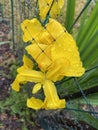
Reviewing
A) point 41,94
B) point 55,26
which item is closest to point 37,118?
point 41,94

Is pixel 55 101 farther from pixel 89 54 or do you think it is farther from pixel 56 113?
pixel 56 113

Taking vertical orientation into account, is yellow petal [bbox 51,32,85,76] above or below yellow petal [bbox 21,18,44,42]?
below

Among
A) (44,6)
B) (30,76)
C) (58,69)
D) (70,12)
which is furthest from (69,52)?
(70,12)

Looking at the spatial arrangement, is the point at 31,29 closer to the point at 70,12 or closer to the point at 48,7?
the point at 48,7

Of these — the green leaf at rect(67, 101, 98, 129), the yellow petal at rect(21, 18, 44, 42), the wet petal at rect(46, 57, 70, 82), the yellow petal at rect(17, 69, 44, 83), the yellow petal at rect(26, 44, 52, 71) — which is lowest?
the green leaf at rect(67, 101, 98, 129)

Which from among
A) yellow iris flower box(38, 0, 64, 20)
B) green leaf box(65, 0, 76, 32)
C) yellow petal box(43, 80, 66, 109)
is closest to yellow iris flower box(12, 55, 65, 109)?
yellow petal box(43, 80, 66, 109)

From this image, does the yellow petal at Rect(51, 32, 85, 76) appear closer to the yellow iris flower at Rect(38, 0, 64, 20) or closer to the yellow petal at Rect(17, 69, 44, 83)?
the yellow petal at Rect(17, 69, 44, 83)

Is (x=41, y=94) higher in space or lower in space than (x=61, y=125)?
higher

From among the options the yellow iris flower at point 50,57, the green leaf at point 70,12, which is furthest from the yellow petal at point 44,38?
the green leaf at point 70,12
